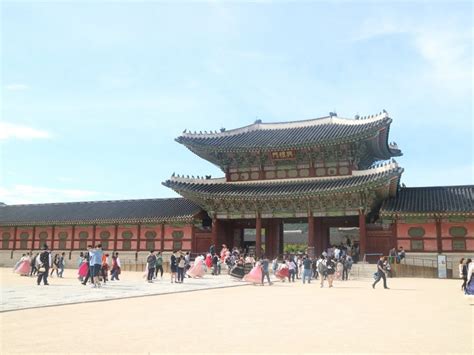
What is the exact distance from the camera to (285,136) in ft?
129

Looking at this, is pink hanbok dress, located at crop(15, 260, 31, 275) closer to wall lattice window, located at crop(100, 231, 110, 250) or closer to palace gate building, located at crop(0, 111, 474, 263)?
palace gate building, located at crop(0, 111, 474, 263)

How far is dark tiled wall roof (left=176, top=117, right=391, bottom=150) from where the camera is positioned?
34.6 meters

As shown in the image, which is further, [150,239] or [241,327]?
[150,239]

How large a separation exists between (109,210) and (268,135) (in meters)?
17.0

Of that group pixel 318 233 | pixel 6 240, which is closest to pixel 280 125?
pixel 318 233

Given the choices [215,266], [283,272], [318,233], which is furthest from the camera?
[318,233]

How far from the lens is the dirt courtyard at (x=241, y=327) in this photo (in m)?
7.82

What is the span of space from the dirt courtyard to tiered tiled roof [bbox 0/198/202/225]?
25430mm

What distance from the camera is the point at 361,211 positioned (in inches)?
1323

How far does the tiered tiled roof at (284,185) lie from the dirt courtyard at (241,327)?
17.8 m

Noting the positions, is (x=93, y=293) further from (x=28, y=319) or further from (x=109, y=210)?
(x=109, y=210)

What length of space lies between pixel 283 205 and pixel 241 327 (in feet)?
87.0

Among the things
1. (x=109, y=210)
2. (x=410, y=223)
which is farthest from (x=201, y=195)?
(x=410, y=223)

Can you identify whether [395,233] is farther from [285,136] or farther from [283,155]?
[285,136]
